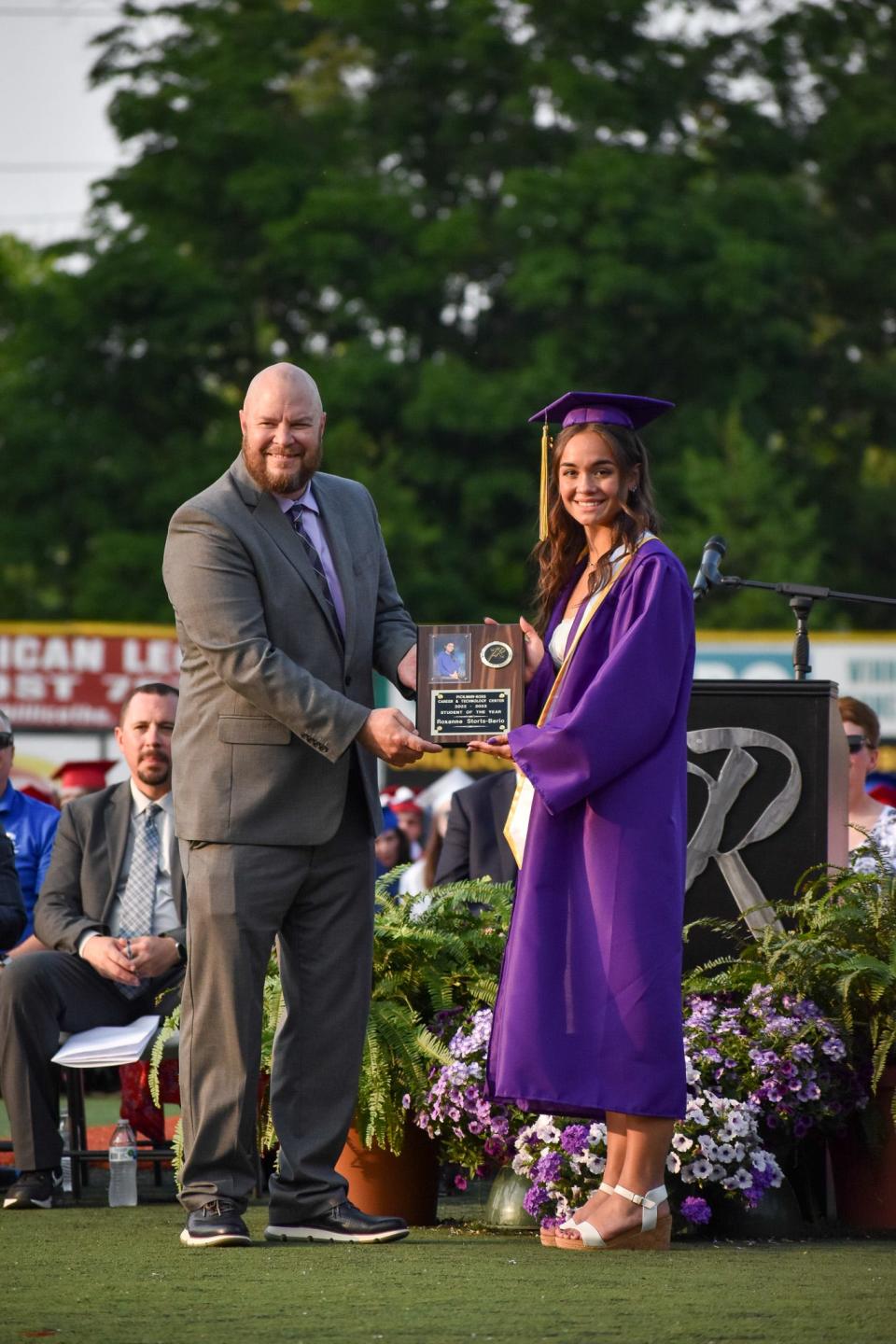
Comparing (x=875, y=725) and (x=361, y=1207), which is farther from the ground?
(x=875, y=725)

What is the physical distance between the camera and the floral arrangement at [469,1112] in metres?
5.70

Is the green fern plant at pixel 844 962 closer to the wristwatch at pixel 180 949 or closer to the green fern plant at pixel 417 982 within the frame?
the green fern plant at pixel 417 982

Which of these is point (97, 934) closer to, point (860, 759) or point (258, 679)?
point (258, 679)

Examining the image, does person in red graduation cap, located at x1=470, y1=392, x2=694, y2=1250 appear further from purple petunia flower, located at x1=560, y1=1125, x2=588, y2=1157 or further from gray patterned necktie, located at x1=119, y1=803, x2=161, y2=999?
gray patterned necktie, located at x1=119, y1=803, x2=161, y2=999

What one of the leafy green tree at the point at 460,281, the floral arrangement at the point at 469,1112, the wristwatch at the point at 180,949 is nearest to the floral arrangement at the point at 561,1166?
the floral arrangement at the point at 469,1112

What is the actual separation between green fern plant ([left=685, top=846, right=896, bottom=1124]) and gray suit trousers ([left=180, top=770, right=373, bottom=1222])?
1087mm

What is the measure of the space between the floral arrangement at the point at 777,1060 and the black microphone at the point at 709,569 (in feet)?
4.22

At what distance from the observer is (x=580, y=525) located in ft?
18.4

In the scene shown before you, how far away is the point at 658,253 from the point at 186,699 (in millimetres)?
21723

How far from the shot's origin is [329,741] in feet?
17.3

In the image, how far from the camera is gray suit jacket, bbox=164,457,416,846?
5.28 meters

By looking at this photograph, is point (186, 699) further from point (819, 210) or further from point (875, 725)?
point (819, 210)

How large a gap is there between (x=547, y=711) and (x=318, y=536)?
31.4 inches

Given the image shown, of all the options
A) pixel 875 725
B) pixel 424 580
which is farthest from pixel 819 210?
pixel 875 725
